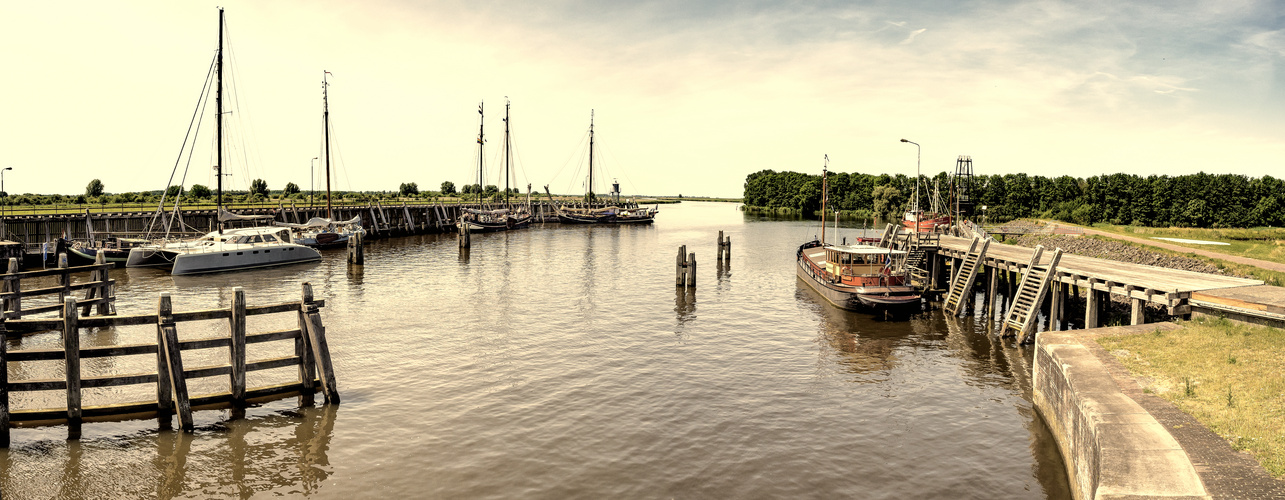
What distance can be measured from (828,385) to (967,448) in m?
6.12

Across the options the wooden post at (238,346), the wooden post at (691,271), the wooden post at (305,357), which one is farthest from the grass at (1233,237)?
the wooden post at (238,346)

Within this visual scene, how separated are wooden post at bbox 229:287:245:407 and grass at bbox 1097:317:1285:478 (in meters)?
20.9

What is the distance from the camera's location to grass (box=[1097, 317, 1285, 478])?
11.9 metres

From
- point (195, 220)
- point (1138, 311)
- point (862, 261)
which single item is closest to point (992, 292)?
point (862, 261)

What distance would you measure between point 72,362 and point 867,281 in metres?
32.4

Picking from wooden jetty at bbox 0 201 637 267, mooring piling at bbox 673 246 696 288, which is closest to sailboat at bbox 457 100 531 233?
wooden jetty at bbox 0 201 637 267

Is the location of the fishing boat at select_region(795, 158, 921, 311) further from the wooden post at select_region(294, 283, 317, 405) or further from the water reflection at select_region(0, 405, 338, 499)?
the water reflection at select_region(0, 405, 338, 499)

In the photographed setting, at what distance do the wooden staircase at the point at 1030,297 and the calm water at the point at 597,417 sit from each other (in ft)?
4.33

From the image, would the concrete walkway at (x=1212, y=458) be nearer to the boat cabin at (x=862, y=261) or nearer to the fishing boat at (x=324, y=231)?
the boat cabin at (x=862, y=261)

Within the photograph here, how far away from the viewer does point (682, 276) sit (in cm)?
4378

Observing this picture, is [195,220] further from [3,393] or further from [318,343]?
[318,343]

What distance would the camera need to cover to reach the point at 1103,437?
12.0m

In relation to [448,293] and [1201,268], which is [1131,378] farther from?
[448,293]

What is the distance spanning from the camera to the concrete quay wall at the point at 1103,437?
10211 millimetres
